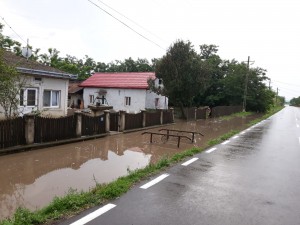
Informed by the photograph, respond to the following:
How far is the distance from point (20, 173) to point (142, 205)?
157 inches

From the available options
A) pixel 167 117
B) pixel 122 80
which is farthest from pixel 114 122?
pixel 122 80

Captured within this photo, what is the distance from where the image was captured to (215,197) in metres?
5.88

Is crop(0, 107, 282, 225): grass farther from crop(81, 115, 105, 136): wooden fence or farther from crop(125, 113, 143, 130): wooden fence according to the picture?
crop(125, 113, 143, 130): wooden fence

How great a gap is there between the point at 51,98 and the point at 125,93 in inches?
562

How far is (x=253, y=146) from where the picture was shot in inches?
511

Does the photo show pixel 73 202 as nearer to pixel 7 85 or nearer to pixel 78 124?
pixel 7 85

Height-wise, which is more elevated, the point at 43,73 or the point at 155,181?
the point at 43,73

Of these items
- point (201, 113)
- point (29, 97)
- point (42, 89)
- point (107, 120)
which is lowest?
point (107, 120)

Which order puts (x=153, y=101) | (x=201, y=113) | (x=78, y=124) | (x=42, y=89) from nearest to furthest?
1. (x=78, y=124)
2. (x=42, y=89)
3. (x=201, y=113)
4. (x=153, y=101)

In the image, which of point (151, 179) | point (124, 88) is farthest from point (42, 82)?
point (124, 88)

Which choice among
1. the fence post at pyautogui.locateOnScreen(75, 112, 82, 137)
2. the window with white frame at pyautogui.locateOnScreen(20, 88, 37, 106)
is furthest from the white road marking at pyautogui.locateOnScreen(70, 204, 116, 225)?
the window with white frame at pyautogui.locateOnScreen(20, 88, 37, 106)

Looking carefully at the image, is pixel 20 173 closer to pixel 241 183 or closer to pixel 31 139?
pixel 31 139

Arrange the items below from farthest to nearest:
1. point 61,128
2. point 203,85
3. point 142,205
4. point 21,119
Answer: point 203,85
point 61,128
point 21,119
point 142,205

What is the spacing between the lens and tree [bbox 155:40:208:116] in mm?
23406
